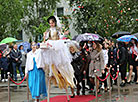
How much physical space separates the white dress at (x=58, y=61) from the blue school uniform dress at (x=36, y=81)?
0.49 meters

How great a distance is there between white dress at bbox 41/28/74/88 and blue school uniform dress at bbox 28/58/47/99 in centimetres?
49

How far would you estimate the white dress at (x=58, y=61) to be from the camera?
31.4 ft

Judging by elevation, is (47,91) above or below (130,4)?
below

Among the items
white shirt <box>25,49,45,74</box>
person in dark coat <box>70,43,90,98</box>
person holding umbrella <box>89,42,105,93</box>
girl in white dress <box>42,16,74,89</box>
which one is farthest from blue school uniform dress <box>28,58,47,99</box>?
person holding umbrella <box>89,42,105,93</box>

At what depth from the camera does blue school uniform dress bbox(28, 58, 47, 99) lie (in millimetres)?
10070

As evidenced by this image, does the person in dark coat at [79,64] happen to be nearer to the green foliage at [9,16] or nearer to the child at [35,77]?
the child at [35,77]

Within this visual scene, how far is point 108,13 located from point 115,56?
28.5ft

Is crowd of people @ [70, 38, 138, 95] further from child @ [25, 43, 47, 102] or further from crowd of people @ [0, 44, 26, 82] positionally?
crowd of people @ [0, 44, 26, 82]

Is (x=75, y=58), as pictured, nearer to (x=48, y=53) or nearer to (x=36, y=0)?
(x=48, y=53)

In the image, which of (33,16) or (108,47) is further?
(33,16)

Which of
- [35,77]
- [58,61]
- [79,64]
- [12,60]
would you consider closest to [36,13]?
[12,60]

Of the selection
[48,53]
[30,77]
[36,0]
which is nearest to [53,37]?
[48,53]

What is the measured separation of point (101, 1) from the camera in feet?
79.5

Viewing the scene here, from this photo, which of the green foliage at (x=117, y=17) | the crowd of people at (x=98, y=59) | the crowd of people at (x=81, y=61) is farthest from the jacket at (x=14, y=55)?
the green foliage at (x=117, y=17)
